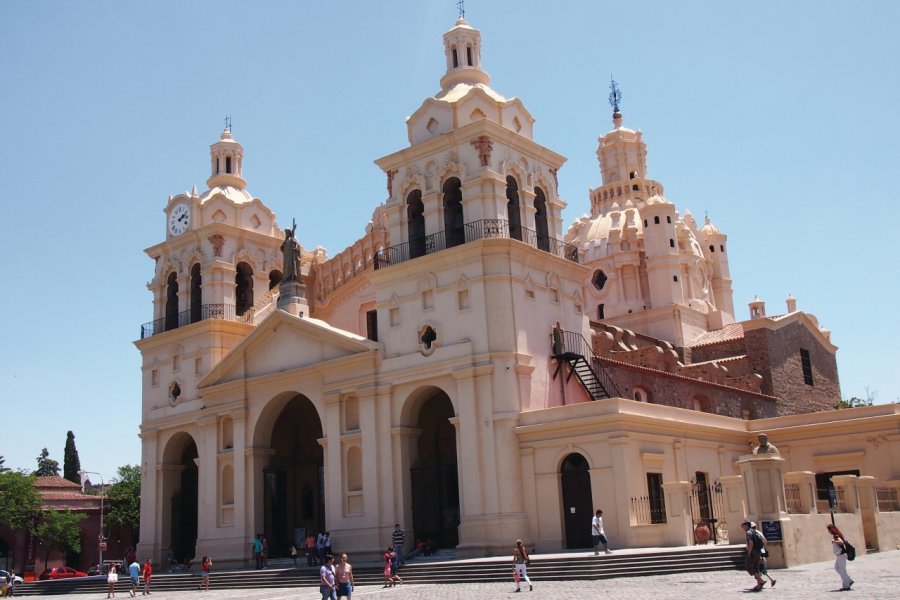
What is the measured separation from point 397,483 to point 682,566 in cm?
1075

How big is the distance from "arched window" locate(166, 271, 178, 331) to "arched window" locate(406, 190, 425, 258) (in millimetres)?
13343

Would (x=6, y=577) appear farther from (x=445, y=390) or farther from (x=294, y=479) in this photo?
(x=445, y=390)

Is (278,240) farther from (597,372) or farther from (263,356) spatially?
(597,372)

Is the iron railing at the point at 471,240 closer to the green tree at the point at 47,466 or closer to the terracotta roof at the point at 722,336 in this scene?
the terracotta roof at the point at 722,336

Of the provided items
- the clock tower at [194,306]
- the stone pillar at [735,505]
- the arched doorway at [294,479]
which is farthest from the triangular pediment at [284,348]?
the stone pillar at [735,505]

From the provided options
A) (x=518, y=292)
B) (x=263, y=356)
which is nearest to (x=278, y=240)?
(x=263, y=356)

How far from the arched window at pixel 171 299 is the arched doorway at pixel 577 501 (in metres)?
20.6

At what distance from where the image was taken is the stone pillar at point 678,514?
1001 inches

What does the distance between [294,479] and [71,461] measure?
3737 centimetres

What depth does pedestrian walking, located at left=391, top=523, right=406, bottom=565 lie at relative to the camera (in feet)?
90.6

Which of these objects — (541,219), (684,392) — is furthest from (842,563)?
(684,392)

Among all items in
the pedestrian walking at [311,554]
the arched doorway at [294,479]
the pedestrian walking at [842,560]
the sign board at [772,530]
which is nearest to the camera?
the pedestrian walking at [842,560]

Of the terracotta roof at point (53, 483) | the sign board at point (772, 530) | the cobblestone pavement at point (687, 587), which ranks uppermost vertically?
the terracotta roof at point (53, 483)

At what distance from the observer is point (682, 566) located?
22.4m
